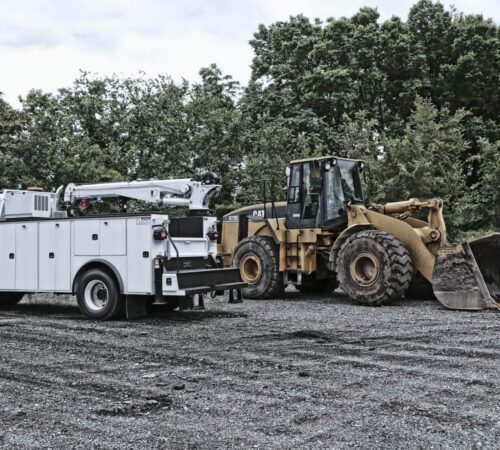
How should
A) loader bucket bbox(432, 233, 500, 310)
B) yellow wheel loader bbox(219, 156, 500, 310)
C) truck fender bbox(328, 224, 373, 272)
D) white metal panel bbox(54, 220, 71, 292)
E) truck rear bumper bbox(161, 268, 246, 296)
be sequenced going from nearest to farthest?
1. truck rear bumper bbox(161, 268, 246, 296)
2. white metal panel bbox(54, 220, 71, 292)
3. loader bucket bbox(432, 233, 500, 310)
4. yellow wheel loader bbox(219, 156, 500, 310)
5. truck fender bbox(328, 224, 373, 272)

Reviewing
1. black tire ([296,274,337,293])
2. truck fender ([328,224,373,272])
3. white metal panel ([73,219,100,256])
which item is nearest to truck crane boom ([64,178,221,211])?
white metal panel ([73,219,100,256])

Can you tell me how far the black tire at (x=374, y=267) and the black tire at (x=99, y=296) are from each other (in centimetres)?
464

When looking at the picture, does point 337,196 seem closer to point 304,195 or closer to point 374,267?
point 304,195

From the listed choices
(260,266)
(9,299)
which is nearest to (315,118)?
(260,266)

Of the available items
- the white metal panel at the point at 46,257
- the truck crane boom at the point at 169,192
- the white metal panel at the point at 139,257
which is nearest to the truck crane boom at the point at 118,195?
the truck crane boom at the point at 169,192

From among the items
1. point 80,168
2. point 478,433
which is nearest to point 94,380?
point 478,433

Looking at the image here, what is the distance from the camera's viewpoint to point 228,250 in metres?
17.5

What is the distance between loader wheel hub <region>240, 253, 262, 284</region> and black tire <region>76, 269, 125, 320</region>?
470 cm

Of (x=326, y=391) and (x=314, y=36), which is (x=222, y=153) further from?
(x=326, y=391)

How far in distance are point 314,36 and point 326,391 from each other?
31362 mm

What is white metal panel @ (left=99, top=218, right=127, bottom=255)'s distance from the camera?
1149cm

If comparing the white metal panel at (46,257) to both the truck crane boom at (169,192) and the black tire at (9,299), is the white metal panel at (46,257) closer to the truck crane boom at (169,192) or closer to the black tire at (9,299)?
the truck crane boom at (169,192)

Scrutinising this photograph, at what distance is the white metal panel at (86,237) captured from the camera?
1180 centimetres

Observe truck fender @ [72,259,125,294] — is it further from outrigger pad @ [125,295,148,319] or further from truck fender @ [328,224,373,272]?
truck fender @ [328,224,373,272]
